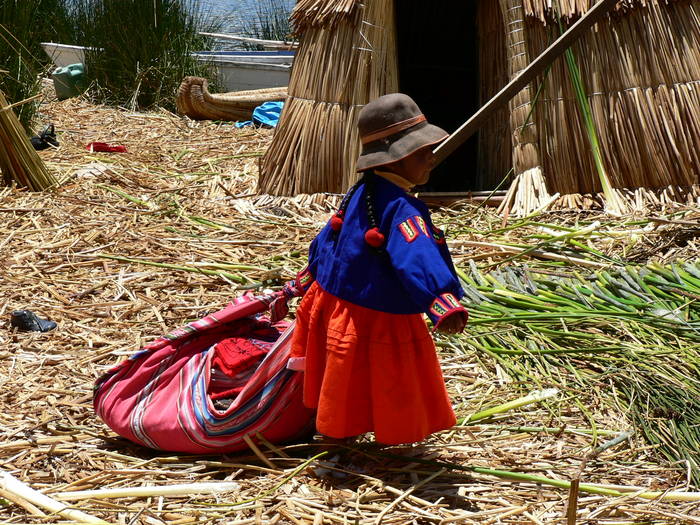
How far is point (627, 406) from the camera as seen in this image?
111 inches

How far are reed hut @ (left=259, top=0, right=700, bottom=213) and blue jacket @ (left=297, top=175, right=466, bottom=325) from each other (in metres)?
2.65

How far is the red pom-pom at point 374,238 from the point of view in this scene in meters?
2.29

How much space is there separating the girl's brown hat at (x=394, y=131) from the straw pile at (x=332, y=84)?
9.02 ft

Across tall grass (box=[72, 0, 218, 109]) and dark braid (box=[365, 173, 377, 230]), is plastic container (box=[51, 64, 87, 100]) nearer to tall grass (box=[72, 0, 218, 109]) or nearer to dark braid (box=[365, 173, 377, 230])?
tall grass (box=[72, 0, 218, 109])

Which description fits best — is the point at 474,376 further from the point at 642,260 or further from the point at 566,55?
the point at 566,55

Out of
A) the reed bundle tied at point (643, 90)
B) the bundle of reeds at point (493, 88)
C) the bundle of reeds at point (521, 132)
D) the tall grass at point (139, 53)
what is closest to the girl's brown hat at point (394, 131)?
the bundle of reeds at point (521, 132)

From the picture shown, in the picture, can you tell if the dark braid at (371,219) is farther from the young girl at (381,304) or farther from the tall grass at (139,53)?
the tall grass at (139,53)

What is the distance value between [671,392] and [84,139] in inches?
230

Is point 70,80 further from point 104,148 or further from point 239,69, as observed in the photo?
point 104,148

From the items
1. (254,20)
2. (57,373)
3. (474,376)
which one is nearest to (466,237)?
(474,376)

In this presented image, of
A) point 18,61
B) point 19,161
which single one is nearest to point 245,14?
point 18,61

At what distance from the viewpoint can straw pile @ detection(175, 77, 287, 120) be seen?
26.6 ft

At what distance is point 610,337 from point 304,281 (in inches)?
48.9

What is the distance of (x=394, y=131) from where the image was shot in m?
2.34
